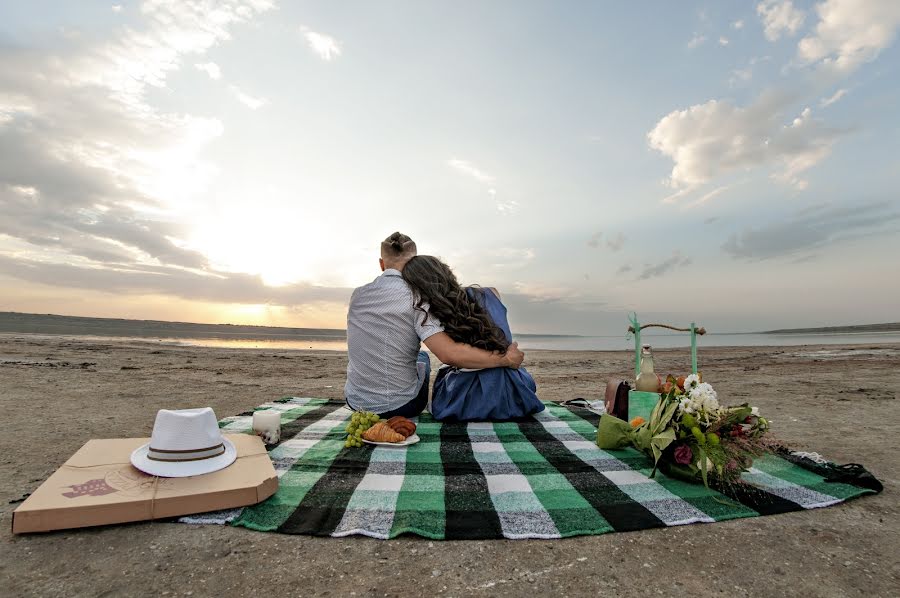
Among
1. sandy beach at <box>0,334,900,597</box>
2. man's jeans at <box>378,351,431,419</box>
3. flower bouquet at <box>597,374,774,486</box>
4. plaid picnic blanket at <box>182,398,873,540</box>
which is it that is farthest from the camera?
man's jeans at <box>378,351,431,419</box>

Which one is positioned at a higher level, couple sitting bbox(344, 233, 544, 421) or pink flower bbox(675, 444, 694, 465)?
couple sitting bbox(344, 233, 544, 421)

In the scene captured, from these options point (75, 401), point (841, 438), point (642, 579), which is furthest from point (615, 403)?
point (75, 401)

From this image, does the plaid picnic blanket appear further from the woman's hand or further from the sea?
the sea

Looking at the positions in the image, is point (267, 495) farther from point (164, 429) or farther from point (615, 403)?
point (615, 403)

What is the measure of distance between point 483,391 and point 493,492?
1.67 metres

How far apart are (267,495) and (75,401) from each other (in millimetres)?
4816

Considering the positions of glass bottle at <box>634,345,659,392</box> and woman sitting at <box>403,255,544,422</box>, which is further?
woman sitting at <box>403,255,544,422</box>

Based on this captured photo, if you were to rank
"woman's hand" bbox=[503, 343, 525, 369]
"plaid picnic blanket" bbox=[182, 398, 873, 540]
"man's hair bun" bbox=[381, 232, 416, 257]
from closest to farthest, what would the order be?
"plaid picnic blanket" bbox=[182, 398, 873, 540], "woman's hand" bbox=[503, 343, 525, 369], "man's hair bun" bbox=[381, 232, 416, 257]

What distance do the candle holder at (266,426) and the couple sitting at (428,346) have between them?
2.83 feet

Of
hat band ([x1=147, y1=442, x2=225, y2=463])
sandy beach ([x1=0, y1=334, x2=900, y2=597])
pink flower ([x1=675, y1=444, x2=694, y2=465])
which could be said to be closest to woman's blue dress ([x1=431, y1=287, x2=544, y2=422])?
pink flower ([x1=675, y1=444, x2=694, y2=465])

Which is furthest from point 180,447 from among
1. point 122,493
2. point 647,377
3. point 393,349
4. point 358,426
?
point 647,377

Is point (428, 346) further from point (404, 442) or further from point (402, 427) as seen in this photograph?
point (404, 442)

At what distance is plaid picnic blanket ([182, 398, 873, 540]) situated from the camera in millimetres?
2189

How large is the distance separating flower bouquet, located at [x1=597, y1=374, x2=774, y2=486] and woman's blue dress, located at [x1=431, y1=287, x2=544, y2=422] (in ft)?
5.13
